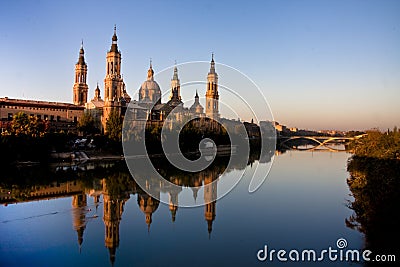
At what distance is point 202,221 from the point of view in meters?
8.90

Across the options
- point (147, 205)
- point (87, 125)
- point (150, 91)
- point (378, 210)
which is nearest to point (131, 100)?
point (150, 91)

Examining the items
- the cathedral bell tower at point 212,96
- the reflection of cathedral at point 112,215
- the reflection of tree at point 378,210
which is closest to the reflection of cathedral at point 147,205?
the reflection of cathedral at point 112,215

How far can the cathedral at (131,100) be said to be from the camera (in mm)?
29062

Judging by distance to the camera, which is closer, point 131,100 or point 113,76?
point 113,76

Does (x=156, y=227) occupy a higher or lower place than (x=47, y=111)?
lower

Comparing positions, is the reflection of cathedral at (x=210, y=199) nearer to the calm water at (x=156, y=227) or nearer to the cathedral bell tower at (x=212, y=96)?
the calm water at (x=156, y=227)

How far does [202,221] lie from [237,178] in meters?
8.42

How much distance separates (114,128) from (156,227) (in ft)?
54.2

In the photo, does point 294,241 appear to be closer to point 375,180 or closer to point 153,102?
point 375,180

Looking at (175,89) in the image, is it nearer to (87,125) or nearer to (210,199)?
(87,125)

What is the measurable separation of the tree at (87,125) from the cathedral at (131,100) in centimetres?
73

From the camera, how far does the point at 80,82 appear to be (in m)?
33.8

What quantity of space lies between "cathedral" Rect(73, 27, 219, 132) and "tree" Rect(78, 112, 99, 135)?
0.73 m

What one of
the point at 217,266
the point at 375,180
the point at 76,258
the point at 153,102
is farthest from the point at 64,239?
the point at 153,102
